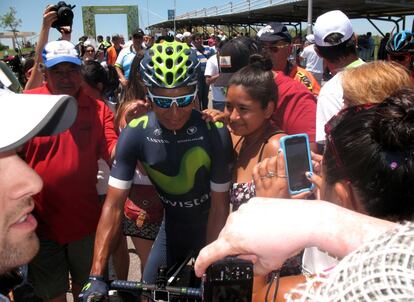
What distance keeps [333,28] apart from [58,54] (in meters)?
2.22

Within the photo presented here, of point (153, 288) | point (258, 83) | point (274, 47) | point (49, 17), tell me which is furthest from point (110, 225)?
point (274, 47)

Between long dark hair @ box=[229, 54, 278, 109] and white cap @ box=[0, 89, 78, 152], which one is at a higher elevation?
white cap @ box=[0, 89, 78, 152]

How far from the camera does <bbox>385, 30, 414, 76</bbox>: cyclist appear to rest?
13.1ft

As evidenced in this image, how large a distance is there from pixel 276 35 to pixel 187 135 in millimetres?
2035

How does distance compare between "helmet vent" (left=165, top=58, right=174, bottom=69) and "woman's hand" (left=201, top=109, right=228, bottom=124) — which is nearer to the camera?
"helmet vent" (left=165, top=58, right=174, bottom=69)

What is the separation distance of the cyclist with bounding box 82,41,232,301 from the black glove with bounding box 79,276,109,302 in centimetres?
33

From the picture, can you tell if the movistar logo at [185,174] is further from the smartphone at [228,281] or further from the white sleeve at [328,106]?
the smartphone at [228,281]

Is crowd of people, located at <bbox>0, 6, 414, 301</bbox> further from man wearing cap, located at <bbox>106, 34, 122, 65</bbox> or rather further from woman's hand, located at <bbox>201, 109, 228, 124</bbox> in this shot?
man wearing cap, located at <bbox>106, 34, 122, 65</bbox>

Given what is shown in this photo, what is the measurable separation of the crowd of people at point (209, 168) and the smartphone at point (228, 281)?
0.23 ft

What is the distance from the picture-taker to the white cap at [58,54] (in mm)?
3008

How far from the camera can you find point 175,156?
240 centimetres

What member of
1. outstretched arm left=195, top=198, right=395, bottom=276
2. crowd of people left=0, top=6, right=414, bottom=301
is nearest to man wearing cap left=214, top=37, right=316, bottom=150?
crowd of people left=0, top=6, right=414, bottom=301

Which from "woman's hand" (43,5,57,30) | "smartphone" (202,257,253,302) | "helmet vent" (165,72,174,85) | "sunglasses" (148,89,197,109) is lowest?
"smartphone" (202,257,253,302)

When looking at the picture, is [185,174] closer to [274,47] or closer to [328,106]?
[328,106]
